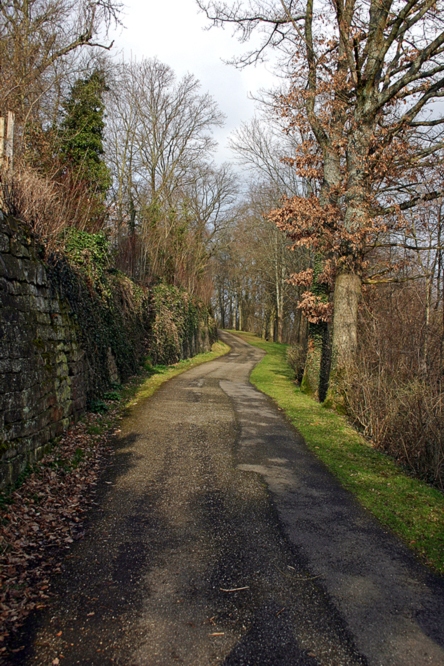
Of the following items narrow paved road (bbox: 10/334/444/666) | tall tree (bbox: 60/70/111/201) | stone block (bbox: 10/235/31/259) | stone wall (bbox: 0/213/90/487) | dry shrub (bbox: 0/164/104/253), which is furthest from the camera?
tall tree (bbox: 60/70/111/201)

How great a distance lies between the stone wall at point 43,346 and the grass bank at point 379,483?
13.8 feet

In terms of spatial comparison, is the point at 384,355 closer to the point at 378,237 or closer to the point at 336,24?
the point at 378,237

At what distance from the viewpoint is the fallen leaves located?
3553 mm

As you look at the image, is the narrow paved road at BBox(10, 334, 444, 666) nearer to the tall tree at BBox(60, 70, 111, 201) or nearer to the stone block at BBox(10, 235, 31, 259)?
the stone block at BBox(10, 235, 31, 259)

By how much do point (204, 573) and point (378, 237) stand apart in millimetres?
10109

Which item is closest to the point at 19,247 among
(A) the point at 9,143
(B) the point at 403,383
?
(A) the point at 9,143

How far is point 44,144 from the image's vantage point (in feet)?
35.4

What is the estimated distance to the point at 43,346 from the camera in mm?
6852

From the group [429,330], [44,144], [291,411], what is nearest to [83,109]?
[44,144]

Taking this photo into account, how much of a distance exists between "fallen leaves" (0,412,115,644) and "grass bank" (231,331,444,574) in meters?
3.36

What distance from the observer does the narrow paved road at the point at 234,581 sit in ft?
10.1

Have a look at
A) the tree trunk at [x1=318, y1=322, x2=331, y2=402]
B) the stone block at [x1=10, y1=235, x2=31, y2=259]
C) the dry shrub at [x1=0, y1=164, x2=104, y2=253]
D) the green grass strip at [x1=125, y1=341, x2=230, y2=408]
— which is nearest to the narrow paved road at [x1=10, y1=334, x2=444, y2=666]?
the stone block at [x1=10, y1=235, x2=31, y2=259]

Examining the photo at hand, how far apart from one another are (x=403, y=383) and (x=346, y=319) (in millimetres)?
3184

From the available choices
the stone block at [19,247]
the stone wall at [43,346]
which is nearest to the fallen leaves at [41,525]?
the stone wall at [43,346]
